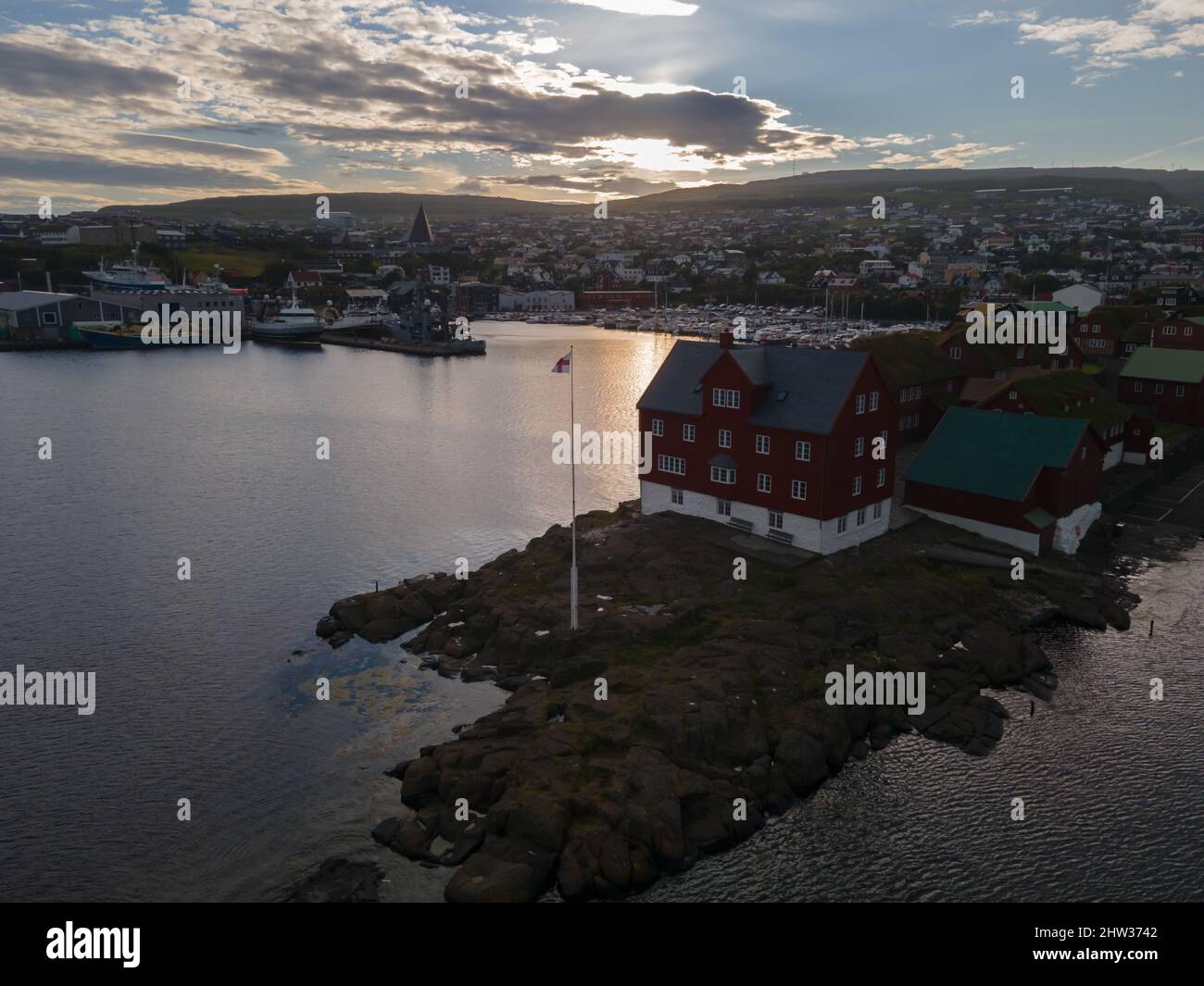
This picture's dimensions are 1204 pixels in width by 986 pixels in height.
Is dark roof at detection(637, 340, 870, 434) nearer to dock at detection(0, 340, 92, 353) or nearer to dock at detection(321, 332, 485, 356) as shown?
dock at detection(321, 332, 485, 356)

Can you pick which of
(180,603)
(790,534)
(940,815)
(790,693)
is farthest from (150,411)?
(940,815)

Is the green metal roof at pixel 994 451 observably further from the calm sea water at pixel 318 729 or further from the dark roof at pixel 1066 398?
the dark roof at pixel 1066 398

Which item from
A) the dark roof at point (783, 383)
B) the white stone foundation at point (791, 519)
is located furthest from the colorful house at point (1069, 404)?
the dark roof at point (783, 383)

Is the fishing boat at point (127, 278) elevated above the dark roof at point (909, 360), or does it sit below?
above

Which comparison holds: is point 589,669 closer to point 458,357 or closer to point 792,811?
point 792,811

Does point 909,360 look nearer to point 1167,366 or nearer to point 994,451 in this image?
point 994,451

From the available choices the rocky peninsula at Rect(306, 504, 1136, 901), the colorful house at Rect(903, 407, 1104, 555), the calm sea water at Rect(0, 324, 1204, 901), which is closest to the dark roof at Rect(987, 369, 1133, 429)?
the colorful house at Rect(903, 407, 1104, 555)
